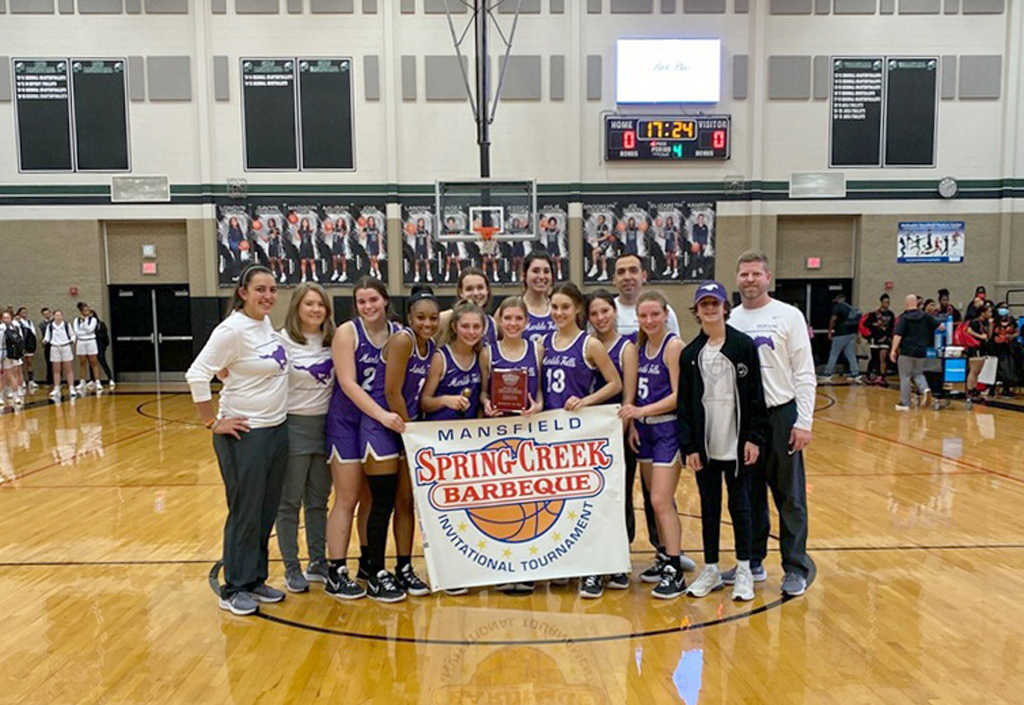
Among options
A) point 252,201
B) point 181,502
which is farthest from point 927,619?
point 252,201

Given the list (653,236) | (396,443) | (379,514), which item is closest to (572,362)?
(396,443)

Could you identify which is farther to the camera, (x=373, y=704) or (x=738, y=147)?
(x=738, y=147)

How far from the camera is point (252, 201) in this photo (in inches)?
606

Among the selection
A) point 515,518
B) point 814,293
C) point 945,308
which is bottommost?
point 515,518

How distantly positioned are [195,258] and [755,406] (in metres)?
14.3

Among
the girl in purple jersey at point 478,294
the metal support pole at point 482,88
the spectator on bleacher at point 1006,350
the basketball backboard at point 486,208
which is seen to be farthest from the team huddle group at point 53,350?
the spectator on bleacher at point 1006,350

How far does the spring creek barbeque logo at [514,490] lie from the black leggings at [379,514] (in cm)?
17

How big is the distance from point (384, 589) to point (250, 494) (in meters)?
0.88

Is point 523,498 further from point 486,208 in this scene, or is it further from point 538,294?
point 486,208

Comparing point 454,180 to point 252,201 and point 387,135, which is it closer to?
point 387,135

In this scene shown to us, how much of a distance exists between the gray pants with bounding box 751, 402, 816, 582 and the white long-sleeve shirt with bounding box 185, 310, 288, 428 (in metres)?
2.58

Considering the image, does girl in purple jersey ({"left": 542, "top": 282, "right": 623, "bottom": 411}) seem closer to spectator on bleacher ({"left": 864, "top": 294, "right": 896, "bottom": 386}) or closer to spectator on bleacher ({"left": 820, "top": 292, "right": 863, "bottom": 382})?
spectator on bleacher ({"left": 820, "top": 292, "right": 863, "bottom": 382})

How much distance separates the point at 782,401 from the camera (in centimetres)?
401

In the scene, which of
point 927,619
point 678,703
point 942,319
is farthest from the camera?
point 942,319
